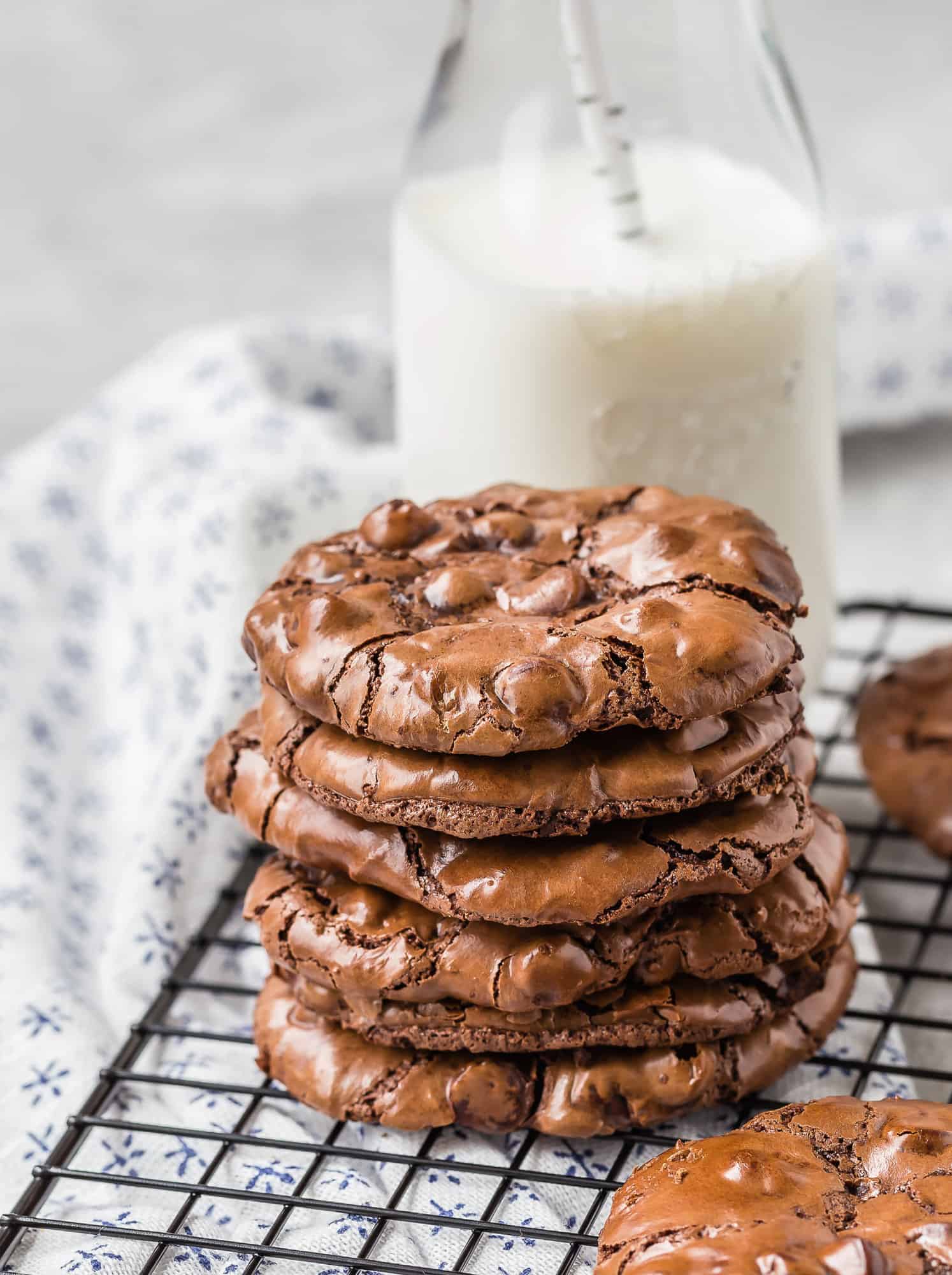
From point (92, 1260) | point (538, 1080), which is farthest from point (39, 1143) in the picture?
point (538, 1080)

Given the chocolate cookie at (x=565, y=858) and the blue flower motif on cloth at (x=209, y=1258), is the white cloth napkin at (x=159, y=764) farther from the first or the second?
the chocolate cookie at (x=565, y=858)

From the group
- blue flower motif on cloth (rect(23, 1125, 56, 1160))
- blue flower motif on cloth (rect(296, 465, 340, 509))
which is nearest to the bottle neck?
blue flower motif on cloth (rect(296, 465, 340, 509))

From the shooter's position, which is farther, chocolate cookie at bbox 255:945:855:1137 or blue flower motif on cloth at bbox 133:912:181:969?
blue flower motif on cloth at bbox 133:912:181:969

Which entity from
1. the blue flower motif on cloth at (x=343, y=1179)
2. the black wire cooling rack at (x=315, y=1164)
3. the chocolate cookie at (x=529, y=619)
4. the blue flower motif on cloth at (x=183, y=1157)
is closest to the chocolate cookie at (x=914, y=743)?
the black wire cooling rack at (x=315, y=1164)

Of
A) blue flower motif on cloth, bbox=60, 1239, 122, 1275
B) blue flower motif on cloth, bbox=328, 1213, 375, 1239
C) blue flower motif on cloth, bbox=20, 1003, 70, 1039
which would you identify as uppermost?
blue flower motif on cloth, bbox=60, 1239, 122, 1275

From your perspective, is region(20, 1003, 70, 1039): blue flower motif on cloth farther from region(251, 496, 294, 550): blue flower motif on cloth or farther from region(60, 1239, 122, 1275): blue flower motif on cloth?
region(251, 496, 294, 550): blue flower motif on cloth
